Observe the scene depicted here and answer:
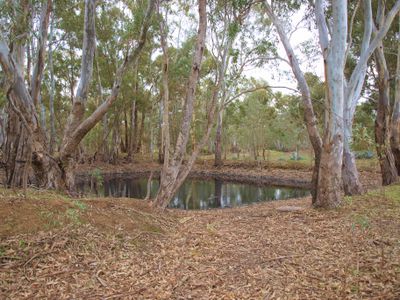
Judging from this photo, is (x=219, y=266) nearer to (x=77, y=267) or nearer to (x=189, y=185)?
(x=77, y=267)

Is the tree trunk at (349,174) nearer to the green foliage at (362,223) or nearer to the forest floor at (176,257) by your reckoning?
the forest floor at (176,257)

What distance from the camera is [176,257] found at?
3939 millimetres

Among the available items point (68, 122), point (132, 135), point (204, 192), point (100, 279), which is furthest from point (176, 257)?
point (132, 135)

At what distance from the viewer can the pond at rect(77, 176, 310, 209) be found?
12820 millimetres

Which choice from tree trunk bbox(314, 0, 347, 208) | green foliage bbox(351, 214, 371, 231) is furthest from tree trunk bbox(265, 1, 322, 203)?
green foliage bbox(351, 214, 371, 231)

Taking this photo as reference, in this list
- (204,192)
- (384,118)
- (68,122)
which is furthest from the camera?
(204,192)

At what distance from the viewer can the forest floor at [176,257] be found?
3.03m

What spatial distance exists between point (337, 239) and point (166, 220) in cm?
268

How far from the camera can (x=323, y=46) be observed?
244 inches

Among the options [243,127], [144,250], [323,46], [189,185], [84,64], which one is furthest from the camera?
[243,127]

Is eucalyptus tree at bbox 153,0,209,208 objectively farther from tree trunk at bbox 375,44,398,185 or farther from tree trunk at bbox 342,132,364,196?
tree trunk at bbox 375,44,398,185

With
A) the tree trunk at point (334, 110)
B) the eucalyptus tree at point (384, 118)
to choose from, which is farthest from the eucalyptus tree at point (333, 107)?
the eucalyptus tree at point (384, 118)

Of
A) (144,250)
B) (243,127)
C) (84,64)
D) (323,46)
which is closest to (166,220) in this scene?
(144,250)

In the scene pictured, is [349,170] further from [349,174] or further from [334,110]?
[334,110]
